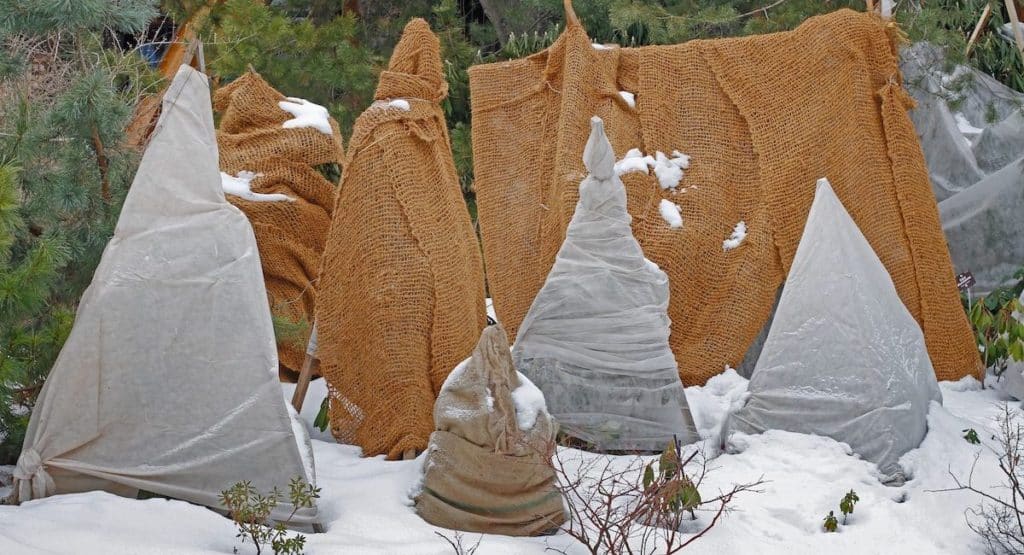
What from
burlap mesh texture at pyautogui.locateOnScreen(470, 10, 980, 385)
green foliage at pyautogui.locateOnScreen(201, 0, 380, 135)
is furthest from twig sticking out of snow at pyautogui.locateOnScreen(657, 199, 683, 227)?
green foliage at pyautogui.locateOnScreen(201, 0, 380, 135)

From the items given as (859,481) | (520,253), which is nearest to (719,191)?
(520,253)

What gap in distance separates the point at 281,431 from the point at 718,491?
164 centimetres

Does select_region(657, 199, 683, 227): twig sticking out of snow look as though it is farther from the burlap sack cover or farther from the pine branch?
the pine branch

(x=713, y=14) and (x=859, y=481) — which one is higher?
(x=713, y=14)

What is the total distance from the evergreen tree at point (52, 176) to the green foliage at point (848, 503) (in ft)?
9.20

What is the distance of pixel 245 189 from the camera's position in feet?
19.4

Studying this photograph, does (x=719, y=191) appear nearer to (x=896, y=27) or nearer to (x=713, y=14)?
(x=896, y=27)

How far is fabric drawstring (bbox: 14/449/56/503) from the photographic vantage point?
13.1ft

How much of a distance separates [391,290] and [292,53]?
4.73m

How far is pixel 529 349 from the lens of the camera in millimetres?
5254

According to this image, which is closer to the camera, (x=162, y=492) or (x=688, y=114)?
(x=162, y=492)

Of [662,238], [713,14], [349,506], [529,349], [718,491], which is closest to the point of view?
[349,506]

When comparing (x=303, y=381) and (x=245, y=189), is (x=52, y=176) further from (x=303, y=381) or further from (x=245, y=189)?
(x=245, y=189)

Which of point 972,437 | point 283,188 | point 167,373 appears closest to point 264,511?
point 167,373
